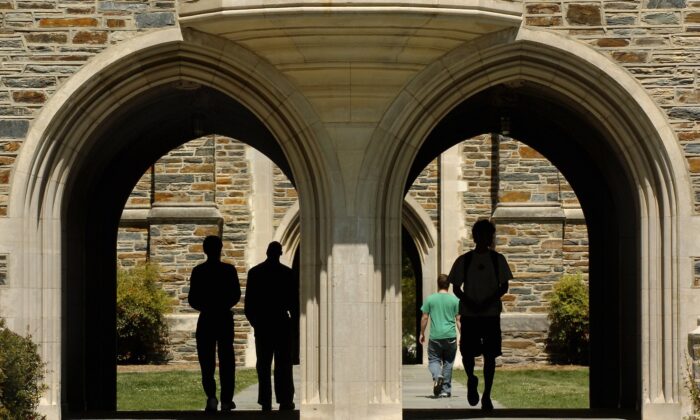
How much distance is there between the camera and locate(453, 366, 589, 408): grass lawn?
800 inches

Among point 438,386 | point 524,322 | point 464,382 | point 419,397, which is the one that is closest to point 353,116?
point 438,386

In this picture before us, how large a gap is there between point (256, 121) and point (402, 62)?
4.27 meters

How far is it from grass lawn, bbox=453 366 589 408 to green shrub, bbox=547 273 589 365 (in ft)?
1.74


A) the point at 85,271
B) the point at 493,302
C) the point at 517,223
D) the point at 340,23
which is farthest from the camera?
the point at 517,223

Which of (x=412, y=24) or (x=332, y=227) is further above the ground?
(x=412, y=24)

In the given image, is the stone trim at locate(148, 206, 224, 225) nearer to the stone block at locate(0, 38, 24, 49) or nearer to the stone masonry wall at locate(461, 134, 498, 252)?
the stone masonry wall at locate(461, 134, 498, 252)

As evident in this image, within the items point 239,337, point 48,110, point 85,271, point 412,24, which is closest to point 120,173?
point 85,271

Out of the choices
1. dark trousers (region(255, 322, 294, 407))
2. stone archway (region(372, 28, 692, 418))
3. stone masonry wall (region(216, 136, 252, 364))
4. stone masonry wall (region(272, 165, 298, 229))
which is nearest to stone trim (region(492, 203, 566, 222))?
stone masonry wall (region(272, 165, 298, 229))

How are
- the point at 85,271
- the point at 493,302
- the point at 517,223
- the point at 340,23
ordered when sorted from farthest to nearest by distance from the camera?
the point at 517,223 → the point at 85,271 → the point at 493,302 → the point at 340,23

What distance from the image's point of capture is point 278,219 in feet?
98.7

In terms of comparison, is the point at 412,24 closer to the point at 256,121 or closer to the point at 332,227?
the point at 332,227

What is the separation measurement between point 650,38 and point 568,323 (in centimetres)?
1413

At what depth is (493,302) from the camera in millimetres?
16109

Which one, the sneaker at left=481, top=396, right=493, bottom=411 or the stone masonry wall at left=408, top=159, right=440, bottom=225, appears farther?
the stone masonry wall at left=408, top=159, right=440, bottom=225
